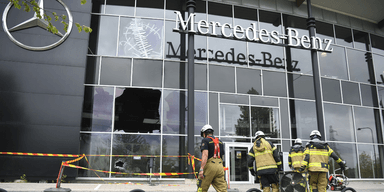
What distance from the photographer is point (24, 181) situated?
1144 centimetres

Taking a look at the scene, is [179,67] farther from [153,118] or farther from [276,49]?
[276,49]

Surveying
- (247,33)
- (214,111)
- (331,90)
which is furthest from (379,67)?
(214,111)

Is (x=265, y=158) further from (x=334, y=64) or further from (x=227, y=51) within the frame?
(x=334, y=64)

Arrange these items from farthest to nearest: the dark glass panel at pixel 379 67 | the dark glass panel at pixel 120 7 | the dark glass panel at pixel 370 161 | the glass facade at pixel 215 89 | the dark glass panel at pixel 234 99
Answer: the dark glass panel at pixel 379 67
the dark glass panel at pixel 370 161
the dark glass panel at pixel 120 7
the dark glass panel at pixel 234 99
the glass facade at pixel 215 89

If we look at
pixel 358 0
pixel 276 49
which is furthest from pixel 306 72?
pixel 358 0

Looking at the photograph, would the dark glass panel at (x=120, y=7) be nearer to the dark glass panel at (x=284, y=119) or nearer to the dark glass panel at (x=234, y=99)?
the dark glass panel at (x=234, y=99)

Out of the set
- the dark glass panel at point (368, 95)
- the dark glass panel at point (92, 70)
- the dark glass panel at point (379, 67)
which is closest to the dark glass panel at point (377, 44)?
the dark glass panel at point (379, 67)

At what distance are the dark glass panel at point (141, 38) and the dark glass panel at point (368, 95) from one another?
12.6m

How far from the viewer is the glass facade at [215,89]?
13492 millimetres

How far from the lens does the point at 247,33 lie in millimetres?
14961

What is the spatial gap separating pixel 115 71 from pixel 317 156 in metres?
10.1

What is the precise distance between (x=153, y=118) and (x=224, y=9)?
24.9ft

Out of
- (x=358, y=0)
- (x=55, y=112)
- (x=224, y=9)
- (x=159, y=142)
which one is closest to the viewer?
(x=55, y=112)

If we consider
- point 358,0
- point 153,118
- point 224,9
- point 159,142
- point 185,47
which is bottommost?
point 159,142
